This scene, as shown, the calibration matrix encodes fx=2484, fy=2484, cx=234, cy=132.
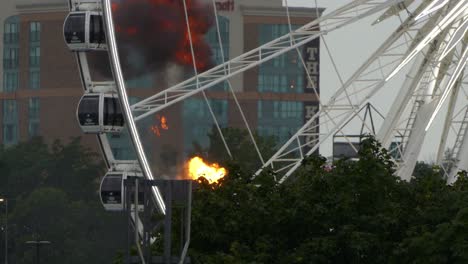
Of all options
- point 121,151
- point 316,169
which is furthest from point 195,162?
point 121,151

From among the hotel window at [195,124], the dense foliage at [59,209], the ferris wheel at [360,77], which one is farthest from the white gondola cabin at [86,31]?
the dense foliage at [59,209]

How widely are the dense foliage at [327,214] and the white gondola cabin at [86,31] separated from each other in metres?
14.9

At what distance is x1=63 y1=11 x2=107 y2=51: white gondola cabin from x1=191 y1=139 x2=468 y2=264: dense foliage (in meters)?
14.9

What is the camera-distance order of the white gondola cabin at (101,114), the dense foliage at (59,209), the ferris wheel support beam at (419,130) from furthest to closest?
the dense foliage at (59,209) < the white gondola cabin at (101,114) < the ferris wheel support beam at (419,130)

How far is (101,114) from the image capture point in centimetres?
8806

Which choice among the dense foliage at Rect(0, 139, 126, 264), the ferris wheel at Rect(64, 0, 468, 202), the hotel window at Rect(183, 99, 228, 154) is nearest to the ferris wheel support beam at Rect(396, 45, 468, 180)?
the ferris wheel at Rect(64, 0, 468, 202)

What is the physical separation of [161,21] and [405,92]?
66.3 ft

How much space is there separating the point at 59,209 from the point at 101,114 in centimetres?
8886

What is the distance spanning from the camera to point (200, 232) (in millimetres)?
71188

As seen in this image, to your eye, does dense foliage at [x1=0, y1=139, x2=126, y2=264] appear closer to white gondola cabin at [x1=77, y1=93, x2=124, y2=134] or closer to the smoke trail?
the smoke trail

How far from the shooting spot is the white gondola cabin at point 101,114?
87.9 meters

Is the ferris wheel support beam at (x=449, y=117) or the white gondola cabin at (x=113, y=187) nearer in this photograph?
the ferris wheel support beam at (x=449, y=117)

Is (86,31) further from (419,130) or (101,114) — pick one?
(419,130)

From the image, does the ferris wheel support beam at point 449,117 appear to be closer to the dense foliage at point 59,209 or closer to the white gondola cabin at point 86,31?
the white gondola cabin at point 86,31
